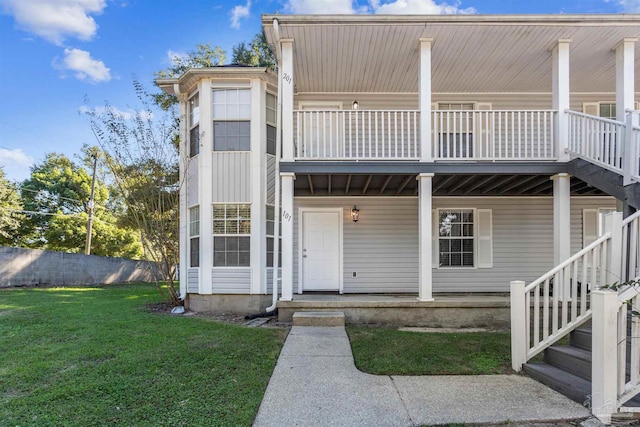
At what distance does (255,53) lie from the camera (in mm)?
15648

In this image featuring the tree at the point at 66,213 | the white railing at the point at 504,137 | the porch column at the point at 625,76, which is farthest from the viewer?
the tree at the point at 66,213

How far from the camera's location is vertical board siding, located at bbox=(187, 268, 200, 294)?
25.7 ft

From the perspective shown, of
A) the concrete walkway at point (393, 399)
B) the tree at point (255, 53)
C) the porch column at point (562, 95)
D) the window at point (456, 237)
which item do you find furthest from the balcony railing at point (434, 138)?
the tree at point (255, 53)

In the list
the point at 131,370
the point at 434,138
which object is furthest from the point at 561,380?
Answer: the point at 434,138

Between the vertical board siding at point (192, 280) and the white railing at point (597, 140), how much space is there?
763cm

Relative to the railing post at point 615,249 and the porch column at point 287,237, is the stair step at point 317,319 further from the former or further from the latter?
the railing post at point 615,249

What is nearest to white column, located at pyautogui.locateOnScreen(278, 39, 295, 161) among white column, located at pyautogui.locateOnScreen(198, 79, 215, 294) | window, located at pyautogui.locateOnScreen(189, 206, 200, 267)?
white column, located at pyautogui.locateOnScreen(198, 79, 215, 294)

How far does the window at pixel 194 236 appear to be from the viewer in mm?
7883

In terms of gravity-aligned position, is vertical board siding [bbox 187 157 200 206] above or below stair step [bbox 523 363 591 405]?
above

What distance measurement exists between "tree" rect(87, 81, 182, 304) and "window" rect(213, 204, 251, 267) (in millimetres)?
1478

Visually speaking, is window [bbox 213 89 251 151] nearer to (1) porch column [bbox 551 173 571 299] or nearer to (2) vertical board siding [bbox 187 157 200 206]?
(2) vertical board siding [bbox 187 157 200 206]

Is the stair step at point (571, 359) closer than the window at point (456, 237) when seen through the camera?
Yes

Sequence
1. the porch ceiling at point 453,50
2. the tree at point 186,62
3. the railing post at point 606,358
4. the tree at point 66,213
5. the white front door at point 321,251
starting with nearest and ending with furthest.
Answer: the railing post at point 606,358 → the porch ceiling at point 453,50 → the white front door at point 321,251 → the tree at point 186,62 → the tree at point 66,213

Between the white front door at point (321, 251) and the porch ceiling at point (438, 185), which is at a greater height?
the porch ceiling at point (438, 185)
